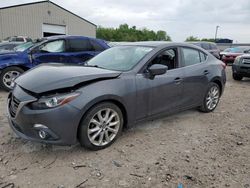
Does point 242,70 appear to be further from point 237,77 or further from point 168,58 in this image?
point 168,58

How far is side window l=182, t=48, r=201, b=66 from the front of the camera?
4.74m

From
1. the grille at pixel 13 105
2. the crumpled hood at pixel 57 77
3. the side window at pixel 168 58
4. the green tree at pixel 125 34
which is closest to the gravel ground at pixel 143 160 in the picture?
the grille at pixel 13 105

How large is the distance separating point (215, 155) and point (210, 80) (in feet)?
6.66

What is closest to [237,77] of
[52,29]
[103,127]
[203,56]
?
[203,56]

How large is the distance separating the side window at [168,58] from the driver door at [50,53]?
3.87m

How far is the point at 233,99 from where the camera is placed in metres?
6.82

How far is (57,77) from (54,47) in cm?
439

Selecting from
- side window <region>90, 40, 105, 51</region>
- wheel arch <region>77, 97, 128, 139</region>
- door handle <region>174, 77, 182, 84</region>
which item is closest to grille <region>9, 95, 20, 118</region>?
wheel arch <region>77, 97, 128, 139</region>

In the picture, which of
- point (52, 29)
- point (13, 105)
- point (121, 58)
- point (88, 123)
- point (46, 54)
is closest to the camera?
point (88, 123)

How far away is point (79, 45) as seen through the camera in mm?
7766

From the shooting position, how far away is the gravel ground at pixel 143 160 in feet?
9.61

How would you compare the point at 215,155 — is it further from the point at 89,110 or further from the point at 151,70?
the point at 89,110

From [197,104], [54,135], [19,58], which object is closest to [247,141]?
[197,104]

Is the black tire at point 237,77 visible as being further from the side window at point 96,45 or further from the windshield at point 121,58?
the windshield at point 121,58
